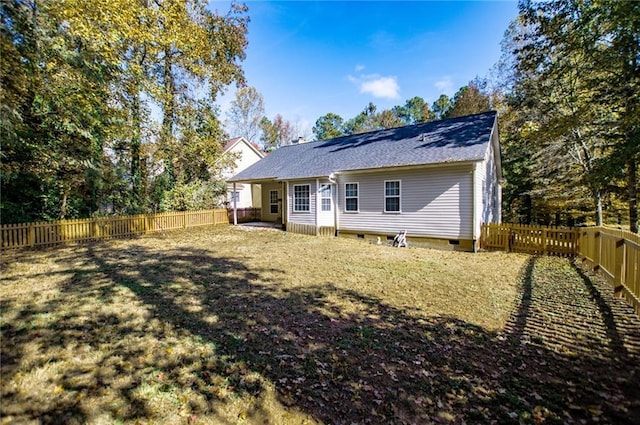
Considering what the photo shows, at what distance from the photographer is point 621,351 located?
382 centimetres

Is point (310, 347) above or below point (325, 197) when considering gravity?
below

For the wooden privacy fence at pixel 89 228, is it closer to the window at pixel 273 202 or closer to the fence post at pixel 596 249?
the window at pixel 273 202

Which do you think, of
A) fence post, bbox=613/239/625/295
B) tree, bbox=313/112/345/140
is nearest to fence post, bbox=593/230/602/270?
fence post, bbox=613/239/625/295

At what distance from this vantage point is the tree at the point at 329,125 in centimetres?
5275

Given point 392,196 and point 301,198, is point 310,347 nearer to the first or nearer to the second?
point 392,196

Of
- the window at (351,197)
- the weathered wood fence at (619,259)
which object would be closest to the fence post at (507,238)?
the weathered wood fence at (619,259)

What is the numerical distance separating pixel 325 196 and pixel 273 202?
688 centimetres

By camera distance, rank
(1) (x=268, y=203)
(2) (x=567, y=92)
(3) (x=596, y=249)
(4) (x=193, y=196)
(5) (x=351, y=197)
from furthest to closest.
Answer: (1) (x=268, y=203) → (4) (x=193, y=196) → (2) (x=567, y=92) → (5) (x=351, y=197) → (3) (x=596, y=249)

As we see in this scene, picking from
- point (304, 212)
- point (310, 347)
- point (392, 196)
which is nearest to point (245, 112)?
point (304, 212)

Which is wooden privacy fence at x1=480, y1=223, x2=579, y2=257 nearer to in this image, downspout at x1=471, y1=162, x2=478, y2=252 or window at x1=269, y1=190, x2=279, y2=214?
downspout at x1=471, y1=162, x2=478, y2=252

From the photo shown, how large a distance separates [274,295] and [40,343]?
341cm

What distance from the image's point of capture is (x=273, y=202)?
20.4 metres

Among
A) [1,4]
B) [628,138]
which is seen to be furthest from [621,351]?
[1,4]

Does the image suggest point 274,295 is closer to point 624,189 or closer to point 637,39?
point 637,39
